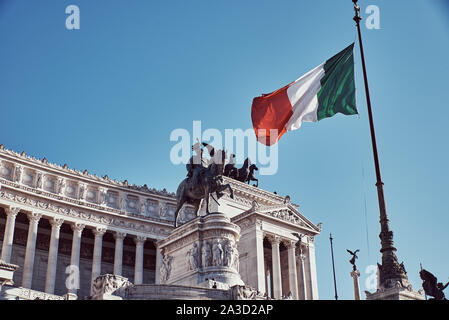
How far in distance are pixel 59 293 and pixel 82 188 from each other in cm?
1182

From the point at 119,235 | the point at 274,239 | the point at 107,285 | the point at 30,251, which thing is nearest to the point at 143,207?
the point at 119,235

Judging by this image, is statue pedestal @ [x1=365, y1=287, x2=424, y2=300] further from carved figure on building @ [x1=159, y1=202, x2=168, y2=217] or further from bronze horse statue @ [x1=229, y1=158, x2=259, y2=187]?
bronze horse statue @ [x1=229, y1=158, x2=259, y2=187]

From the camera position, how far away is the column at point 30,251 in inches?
2116

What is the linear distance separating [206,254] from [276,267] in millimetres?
32141

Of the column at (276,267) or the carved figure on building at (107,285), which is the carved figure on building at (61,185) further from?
the carved figure on building at (107,285)

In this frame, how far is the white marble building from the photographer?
191 ft

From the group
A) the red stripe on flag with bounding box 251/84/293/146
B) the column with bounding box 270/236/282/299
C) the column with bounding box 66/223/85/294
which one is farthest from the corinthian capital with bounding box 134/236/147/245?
the red stripe on flag with bounding box 251/84/293/146

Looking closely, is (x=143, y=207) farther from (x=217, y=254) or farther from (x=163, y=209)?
(x=217, y=254)

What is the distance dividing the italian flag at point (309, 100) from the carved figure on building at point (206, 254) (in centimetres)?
712

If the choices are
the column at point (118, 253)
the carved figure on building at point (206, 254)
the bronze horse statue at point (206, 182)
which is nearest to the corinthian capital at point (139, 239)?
the column at point (118, 253)

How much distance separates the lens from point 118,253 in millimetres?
62125

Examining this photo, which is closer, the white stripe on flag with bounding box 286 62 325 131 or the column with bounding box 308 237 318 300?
the white stripe on flag with bounding box 286 62 325 131

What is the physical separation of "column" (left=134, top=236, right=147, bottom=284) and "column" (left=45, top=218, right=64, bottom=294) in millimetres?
8984
